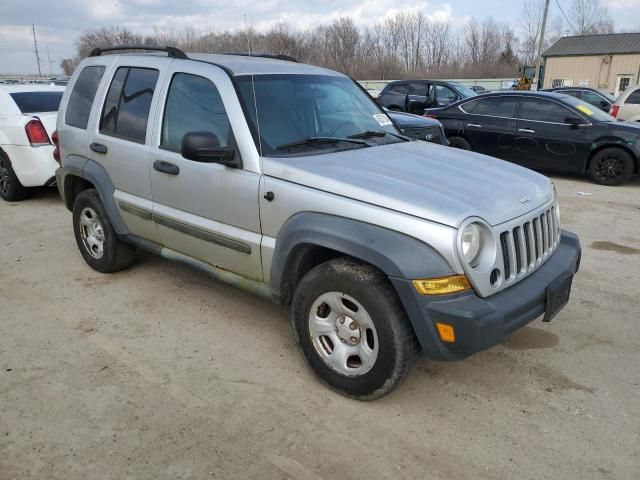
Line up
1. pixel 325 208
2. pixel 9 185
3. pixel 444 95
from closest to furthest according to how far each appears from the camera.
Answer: pixel 325 208 < pixel 9 185 < pixel 444 95

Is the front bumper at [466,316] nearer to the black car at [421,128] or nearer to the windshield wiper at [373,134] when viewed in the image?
the windshield wiper at [373,134]

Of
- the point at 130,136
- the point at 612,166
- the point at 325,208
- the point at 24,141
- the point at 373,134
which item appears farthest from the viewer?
the point at 612,166

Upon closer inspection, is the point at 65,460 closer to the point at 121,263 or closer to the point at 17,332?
the point at 17,332

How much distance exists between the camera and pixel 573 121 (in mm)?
9141

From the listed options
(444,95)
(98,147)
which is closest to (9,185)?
(98,147)

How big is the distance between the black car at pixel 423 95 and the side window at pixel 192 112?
12656 mm

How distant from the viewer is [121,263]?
4.88 meters

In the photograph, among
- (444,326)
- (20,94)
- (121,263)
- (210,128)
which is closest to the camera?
(444,326)

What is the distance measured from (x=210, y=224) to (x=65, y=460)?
1.64m

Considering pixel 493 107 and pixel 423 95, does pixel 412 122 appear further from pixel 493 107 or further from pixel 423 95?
pixel 423 95

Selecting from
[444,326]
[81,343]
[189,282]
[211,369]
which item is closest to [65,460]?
[211,369]

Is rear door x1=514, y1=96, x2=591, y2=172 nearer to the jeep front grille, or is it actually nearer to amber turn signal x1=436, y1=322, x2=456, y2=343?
the jeep front grille

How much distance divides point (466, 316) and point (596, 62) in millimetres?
51585

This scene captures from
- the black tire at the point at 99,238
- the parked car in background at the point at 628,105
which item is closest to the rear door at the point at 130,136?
the black tire at the point at 99,238
